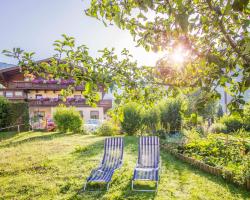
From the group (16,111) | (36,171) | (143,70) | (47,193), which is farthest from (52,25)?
(16,111)

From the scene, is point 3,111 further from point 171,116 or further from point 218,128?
point 218,128

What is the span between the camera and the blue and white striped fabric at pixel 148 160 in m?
6.56

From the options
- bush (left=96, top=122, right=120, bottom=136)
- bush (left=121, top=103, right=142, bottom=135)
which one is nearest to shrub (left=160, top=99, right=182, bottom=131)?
bush (left=121, top=103, right=142, bottom=135)

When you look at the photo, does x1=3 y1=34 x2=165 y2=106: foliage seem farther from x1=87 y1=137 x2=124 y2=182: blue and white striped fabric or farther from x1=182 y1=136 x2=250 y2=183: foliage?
x1=182 y1=136 x2=250 y2=183: foliage

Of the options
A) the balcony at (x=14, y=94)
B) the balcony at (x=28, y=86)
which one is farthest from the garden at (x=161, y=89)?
the balcony at (x=14, y=94)

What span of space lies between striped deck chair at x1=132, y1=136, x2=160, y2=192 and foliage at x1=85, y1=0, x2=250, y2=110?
426cm

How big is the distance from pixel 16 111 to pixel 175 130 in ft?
44.8

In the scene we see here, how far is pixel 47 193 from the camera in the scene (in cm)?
622

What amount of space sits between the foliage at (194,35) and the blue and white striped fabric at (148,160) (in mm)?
4303

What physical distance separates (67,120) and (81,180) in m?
12.9

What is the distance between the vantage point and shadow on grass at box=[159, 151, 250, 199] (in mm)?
5848

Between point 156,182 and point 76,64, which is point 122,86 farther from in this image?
point 156,182

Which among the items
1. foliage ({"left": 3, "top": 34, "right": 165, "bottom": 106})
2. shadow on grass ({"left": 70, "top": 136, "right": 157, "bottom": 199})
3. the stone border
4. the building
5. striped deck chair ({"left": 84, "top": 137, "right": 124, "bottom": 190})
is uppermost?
the building

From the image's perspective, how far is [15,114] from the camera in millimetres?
20516
